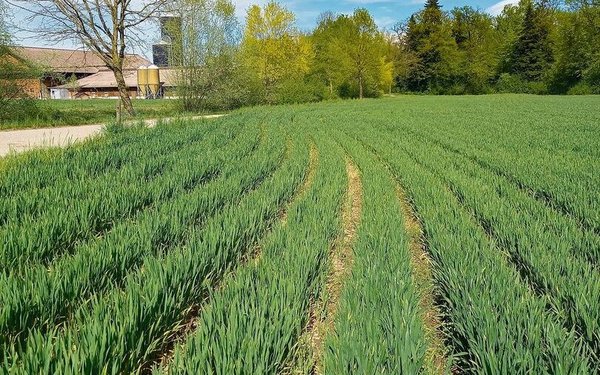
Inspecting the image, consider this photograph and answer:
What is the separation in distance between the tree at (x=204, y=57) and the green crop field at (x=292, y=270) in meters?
22.5

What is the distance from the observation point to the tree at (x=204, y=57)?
28797 millimetres

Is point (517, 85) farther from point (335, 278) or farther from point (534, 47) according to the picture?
point (335, 278)

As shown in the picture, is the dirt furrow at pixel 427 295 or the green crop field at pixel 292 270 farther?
the dirt furrow at pixel 427 295

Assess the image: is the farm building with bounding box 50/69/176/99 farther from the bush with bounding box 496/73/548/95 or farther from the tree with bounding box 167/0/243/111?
the bush with bounding box 496/73/548/95

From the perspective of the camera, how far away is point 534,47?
198ft

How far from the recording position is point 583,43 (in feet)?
172

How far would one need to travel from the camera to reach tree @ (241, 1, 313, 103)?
38156 millimetres

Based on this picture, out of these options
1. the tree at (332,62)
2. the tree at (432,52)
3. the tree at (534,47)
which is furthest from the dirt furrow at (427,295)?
the tree at (432,52)

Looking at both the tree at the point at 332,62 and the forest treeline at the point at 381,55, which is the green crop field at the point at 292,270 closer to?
the forest treeline at the point at 381,55

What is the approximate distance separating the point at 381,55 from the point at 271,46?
54.5 feet

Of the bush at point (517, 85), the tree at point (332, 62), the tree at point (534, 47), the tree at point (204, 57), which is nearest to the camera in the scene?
the tree at point (204, 57)

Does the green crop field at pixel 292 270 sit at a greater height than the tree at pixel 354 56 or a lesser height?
lesser

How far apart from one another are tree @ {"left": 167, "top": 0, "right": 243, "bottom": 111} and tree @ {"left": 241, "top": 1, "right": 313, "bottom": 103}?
246 inches

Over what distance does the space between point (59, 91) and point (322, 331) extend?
78.5 meters
